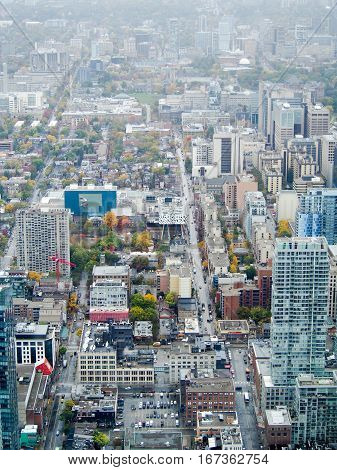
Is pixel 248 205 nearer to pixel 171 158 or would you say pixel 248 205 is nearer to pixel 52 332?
pixel 171 158

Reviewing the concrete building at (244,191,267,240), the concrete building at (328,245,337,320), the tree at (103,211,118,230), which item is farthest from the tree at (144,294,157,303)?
the concrete building at (244,191,267,240)

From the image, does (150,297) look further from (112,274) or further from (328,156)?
(328,156)

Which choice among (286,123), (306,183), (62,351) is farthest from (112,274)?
(286,123)

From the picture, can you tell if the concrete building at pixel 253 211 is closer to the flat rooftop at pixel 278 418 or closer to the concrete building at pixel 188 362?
the concrete building at pixel 188 362

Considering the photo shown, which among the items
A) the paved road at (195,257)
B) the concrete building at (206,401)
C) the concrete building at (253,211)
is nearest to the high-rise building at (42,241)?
the paved road at (195,257)

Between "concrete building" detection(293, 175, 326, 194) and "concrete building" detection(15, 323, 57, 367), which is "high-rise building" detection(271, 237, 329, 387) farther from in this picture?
"concrete building" detection(293, 175, 326, 194)
